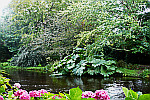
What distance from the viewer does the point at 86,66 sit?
17.4 ft

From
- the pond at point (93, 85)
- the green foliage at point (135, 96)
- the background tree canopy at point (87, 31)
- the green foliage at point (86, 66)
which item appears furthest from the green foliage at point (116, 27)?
the green foliage at point (135, 96)

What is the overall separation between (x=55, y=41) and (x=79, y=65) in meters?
1.94

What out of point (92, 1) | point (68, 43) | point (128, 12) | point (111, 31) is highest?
point (92, 1)

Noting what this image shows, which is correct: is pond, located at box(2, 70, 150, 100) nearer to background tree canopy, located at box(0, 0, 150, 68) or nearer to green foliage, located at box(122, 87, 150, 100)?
background tree canopy, located at box(0, 0, 150, 68)

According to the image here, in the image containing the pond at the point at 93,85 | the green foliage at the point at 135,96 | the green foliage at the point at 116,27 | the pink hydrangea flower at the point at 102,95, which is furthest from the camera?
the green foliage at the point at 116,27

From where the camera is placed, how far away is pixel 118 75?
16.4 ft

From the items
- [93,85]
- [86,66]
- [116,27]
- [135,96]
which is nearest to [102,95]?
[135,96]

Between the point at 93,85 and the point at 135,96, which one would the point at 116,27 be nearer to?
the point at 93,85

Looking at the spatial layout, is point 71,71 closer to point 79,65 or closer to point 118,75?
point 79,65

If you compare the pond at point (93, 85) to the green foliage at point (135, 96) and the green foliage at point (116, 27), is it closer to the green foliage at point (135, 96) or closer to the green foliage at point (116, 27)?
the green foliage at point (116, 27)

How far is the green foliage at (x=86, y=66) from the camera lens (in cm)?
498

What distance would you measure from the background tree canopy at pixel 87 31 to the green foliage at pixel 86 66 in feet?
0.46

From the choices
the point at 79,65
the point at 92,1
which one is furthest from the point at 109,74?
the point at 92,1

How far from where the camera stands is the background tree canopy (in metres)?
4.66
